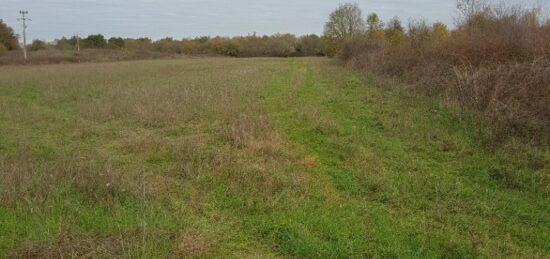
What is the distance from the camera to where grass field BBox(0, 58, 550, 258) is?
483cm

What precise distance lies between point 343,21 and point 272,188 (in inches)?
2356

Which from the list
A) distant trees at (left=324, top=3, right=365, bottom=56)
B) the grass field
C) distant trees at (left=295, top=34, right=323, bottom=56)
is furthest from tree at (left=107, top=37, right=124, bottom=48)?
the grass field

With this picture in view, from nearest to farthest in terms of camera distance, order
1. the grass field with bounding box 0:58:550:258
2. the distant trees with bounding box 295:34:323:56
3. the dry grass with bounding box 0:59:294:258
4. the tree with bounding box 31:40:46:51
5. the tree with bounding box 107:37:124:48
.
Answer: the grass field with bounding box 0:58:550:258
the dry grass with bounding box 0:59:294:258
the distant trees with bounding box 295:34:323:56
the tree with bounding box 31:40:46:51
the tree with bounding box 107:37:124:48

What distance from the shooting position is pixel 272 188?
6.52m

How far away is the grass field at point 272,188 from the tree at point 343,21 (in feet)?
172

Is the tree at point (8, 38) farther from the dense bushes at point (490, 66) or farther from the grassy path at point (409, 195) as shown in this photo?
the grassy path at point (409, 195)

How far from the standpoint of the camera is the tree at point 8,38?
72250 millimetres

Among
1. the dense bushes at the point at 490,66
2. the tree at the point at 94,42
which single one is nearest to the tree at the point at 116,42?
the tree at the point at 94,42

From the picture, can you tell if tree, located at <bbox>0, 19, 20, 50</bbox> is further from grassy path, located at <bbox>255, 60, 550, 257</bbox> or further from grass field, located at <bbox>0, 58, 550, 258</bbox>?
grassy path, located at <bbox>255, 60, 550, 257</bbox>

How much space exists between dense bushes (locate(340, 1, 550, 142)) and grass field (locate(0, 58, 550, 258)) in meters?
0.76

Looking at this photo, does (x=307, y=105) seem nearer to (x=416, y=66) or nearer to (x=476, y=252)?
(x=416, y=66)

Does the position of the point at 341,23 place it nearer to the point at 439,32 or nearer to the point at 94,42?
the point at 439,32

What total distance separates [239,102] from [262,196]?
882 centimetres

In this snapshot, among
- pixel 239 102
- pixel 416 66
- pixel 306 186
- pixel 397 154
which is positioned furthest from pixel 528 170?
pixel 416 66
